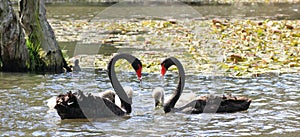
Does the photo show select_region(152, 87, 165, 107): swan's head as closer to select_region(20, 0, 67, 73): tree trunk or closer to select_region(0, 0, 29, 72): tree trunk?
select_region(20, 0, 67, 73): tree trunk

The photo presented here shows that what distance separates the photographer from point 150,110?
27.9 feet

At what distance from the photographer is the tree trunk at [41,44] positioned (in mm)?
11238

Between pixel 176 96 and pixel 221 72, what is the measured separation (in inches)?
99.9

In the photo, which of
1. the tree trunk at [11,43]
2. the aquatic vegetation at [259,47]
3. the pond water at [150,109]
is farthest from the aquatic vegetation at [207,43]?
the tree trunk at [11,43]

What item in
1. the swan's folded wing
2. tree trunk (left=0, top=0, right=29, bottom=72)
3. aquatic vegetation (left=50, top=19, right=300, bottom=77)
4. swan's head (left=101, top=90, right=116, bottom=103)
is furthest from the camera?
aquatic vegetation (left=50, top=19, right=300, bottom=77)

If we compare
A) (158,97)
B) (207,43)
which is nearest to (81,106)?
(158,97)

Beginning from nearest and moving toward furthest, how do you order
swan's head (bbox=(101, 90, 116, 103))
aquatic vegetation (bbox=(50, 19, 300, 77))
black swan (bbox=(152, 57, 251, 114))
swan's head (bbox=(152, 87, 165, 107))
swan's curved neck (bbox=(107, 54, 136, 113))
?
black swan (bbox=(152, 57, 251, 114)), swan's curved neck (bbox=(107, 54, 136, 113)), swan's head (bbox=(152, 87, 165, 107)), swan's head (bbox=(101, 90, 116, 103)), aquatic vegetation (bbox=(50, 19, 300, 77))

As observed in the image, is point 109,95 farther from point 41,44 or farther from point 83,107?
point 41,44

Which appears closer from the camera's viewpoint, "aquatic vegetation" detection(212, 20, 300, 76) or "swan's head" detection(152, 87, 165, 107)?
"swan's head" detection(152, 87, 165, 107)

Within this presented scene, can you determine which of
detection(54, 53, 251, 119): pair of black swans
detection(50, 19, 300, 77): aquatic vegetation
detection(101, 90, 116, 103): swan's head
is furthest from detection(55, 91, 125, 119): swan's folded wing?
detection(50, 19, 300, 77): aquatic vegetation

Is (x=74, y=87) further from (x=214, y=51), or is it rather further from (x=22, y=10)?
(x=214, y=51)

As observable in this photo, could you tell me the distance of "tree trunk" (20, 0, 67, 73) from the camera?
11238 millimetres

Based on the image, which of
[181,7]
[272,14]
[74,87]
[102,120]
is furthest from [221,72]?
[181,7]

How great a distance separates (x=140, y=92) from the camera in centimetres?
948
